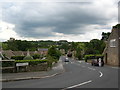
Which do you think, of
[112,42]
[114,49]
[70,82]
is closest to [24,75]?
[70,82]

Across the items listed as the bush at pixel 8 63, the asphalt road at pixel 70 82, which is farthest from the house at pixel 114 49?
the bush at pixel 8 63

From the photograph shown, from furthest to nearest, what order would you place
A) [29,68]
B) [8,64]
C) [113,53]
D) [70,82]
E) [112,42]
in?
1. [112,42]
2. [113,53]
3. [29,68]
4. [8,64]
5. [70,82]

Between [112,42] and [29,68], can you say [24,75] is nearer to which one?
[29,68]

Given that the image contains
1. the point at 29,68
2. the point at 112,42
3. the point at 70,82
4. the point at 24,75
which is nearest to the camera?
the point at 70,82

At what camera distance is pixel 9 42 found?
120438mm

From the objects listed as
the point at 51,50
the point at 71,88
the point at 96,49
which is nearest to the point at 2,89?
the point at 71,88

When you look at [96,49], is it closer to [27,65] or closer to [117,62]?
[117,62]

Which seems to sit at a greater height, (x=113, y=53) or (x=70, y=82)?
(x=113, y=53)

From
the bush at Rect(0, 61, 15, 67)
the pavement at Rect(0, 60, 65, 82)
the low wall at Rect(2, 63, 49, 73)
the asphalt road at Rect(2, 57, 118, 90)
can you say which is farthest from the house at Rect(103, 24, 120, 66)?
the bush at Rect(0, 61, 15, 67)

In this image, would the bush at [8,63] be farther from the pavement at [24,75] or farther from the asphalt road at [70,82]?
the asphalt road at [70,82]

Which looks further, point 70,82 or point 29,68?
point 29,68

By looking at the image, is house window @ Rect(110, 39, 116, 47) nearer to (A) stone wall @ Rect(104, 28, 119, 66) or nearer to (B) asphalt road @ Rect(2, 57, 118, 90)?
(A) stone wall @ Rect(104, 28, 119, 66)

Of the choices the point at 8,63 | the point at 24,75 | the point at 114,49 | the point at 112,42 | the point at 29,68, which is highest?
the point at 112,42

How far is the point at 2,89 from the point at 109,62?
113 ft
